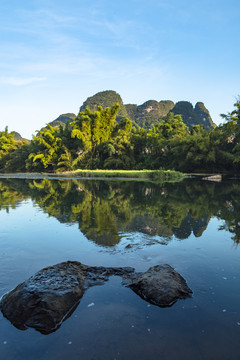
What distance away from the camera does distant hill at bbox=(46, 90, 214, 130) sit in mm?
110438

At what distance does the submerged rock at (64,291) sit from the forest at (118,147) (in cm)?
2632

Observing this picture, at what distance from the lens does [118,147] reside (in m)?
35.5

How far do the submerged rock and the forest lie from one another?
86.3ft

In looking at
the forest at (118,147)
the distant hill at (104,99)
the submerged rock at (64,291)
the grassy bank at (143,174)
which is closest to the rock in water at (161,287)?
the submerged rock at (64,291)

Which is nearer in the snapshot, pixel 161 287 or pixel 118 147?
pixel 161 287

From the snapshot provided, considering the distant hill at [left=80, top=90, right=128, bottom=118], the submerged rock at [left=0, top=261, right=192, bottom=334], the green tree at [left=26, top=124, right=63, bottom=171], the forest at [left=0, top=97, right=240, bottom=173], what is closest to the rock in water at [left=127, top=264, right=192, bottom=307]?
the submerged rock at [left=0, top=261, right=192, bottom=334]

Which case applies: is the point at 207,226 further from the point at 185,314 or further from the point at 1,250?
the point at 1,250

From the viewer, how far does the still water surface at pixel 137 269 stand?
2072 millimetres

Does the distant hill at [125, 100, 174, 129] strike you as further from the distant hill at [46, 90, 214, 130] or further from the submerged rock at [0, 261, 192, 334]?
the submerged rock at [0, 261, 192, 334]

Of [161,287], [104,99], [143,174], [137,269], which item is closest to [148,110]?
[104,99]

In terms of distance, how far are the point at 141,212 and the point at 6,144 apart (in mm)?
43904

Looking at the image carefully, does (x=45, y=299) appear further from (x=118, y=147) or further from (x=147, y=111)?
(x=147, y=111)

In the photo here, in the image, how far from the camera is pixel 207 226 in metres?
6.04

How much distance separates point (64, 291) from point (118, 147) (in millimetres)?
33329
